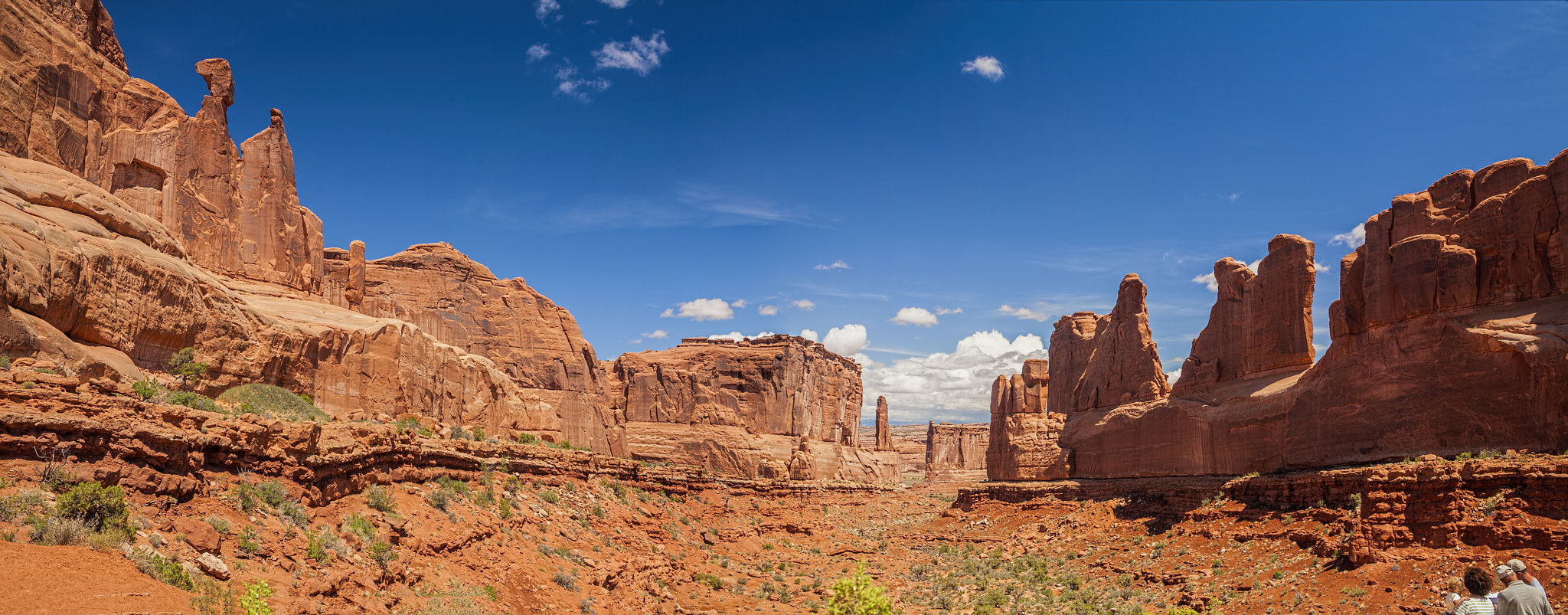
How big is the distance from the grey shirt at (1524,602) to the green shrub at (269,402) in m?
18.0

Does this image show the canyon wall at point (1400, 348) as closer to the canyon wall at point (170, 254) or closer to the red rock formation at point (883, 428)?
the canyon wall at point (170, 254)

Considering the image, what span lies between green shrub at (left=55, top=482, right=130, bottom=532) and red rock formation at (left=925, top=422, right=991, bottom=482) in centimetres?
9914

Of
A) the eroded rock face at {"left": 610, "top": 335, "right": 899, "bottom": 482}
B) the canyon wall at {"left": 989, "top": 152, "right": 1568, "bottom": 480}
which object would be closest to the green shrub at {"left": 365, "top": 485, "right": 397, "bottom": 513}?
the canyon wall at {"left": 989, "top": 152, "right": 1568, "bottom": 480}

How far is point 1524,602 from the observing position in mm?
6988

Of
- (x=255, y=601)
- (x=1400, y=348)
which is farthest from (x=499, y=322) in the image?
(x=1400, y=348)

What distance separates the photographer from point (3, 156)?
16047 mm

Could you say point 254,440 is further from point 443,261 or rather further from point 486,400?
point 443,261

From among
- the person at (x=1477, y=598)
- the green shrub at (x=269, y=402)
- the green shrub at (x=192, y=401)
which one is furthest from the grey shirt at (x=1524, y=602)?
Result: the green shrub at (x=269, y=402)

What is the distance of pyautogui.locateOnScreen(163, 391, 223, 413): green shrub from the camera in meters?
14.3

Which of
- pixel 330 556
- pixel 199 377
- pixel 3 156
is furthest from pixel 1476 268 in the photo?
pixel 3 156

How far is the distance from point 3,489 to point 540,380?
43.8 m

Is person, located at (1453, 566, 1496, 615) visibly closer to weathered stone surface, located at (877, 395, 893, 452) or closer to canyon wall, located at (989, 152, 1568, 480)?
canyon wall, located at (989, 152, 1568, 480)

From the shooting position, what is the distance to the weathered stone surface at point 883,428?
314 feet

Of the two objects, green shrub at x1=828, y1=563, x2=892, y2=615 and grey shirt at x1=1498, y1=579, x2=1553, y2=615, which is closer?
grey shirt at x1=1498, y1=579, x2=1553, y2=615
